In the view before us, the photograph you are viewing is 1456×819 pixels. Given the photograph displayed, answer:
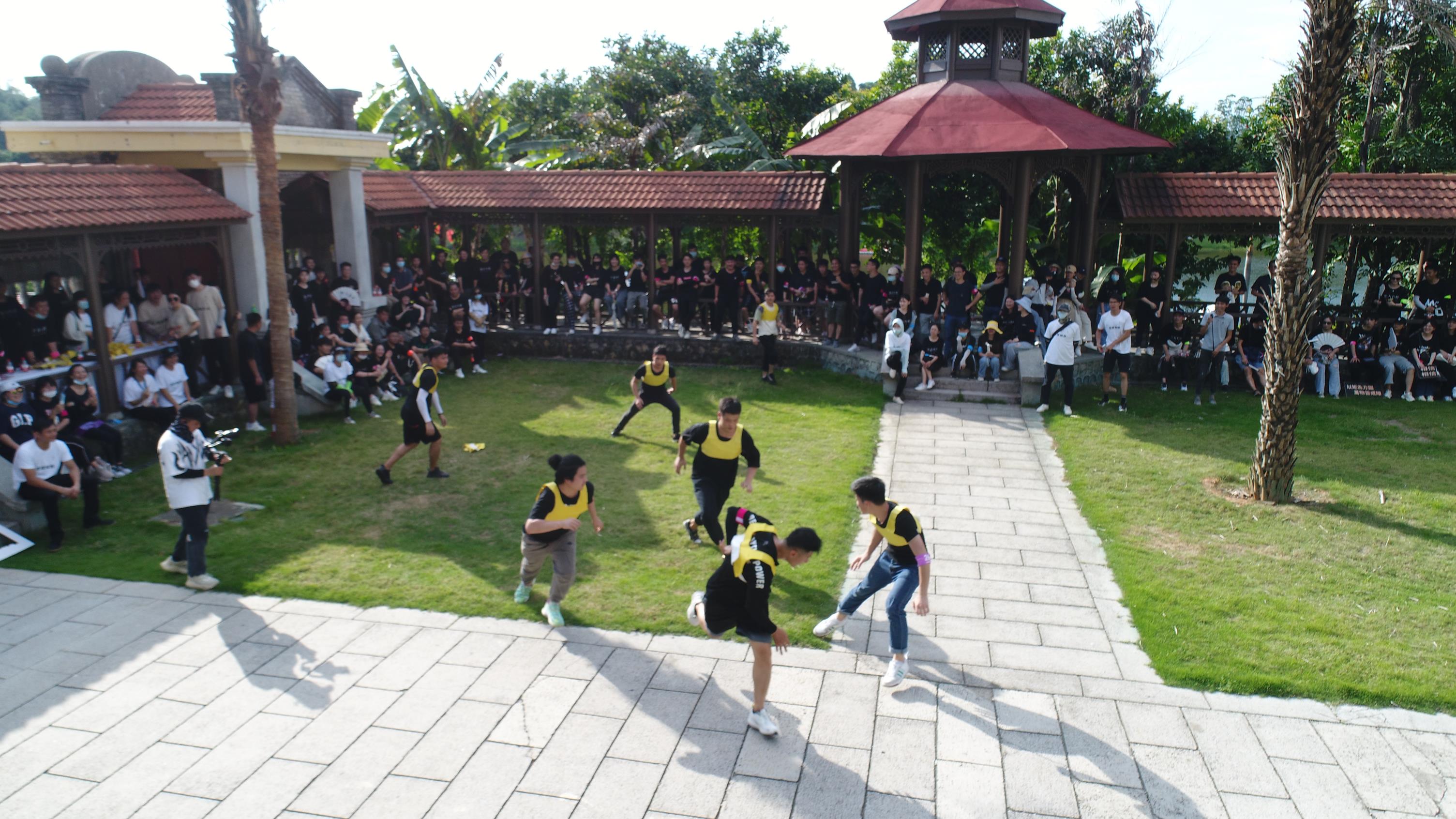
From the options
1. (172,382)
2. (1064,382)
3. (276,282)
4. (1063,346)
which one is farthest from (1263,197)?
(172,382)

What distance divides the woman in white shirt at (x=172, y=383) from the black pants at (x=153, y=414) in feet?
0.29

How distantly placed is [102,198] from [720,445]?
33.5 feet

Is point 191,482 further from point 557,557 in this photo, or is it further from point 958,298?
point 958,298

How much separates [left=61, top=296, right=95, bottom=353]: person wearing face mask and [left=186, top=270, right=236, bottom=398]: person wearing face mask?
1504mm

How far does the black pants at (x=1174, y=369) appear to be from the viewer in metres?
16.3

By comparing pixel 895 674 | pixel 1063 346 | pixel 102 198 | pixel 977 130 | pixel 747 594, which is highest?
pixel 977 130

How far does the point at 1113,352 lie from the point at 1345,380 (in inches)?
189

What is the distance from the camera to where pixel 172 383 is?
13008mm

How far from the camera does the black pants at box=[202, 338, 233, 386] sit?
14.4 m

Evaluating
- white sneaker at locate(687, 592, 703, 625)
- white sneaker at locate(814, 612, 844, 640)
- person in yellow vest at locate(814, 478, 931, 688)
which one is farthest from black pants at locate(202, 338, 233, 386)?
person in yellow vest at locate(814, 478, 931, 688)

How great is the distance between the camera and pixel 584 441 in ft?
43.6

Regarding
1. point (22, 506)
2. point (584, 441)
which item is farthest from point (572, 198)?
point (22, 506)

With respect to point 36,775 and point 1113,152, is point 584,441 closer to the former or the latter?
point 36,775

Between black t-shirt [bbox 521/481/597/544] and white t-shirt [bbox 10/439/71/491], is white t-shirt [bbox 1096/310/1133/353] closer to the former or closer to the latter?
black t-shirt [bbox 521/481/597/544]
